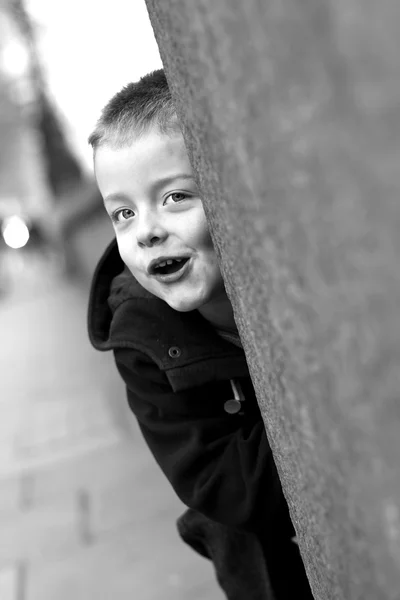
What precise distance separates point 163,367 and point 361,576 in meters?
0.82

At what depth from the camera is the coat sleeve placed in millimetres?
1661

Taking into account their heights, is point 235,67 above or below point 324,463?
above

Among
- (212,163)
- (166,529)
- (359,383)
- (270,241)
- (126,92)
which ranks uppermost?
(126,92)

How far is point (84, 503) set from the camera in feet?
13.9

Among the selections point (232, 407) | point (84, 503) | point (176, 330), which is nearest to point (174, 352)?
point (176, 330)

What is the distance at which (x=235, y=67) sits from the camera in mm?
876

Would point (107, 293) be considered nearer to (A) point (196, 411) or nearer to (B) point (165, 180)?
(A) point (196, 411)

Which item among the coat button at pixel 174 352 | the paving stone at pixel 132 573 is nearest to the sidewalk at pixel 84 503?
the paving stone at pixel 132 573

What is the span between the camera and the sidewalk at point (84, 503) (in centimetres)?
342

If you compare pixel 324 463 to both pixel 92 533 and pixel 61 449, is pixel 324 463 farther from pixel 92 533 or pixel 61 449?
pixel 61 449

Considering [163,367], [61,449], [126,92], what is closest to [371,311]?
[163,367]

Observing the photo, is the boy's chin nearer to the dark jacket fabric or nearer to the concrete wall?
the dark jacket fabric

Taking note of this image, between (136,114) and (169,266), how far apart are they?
0.30 metres

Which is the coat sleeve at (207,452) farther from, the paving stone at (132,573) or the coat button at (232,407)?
the paving stone at (132,573)
